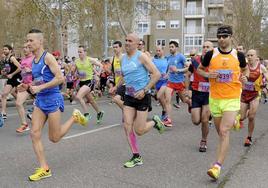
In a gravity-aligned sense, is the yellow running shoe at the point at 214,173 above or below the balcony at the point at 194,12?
below

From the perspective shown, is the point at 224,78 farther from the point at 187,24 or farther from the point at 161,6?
the point at 187,24

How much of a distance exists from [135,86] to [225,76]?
1.35 metres

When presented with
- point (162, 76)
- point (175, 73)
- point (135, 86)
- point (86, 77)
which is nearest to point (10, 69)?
point (86, 77)

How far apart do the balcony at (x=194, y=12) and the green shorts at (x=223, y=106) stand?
6459 centimetres

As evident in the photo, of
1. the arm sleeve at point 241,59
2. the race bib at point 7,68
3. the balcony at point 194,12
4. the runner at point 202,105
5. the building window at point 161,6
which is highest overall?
the balcony at point 194,12

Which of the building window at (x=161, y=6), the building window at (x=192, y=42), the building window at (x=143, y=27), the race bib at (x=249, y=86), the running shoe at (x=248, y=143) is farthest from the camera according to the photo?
the building window at (x=143, y=27)

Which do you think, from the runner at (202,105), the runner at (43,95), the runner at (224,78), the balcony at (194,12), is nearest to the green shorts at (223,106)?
the runner at (224,78)

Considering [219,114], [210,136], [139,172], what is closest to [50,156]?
[139,172]

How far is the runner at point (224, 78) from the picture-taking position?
5730 millimetres

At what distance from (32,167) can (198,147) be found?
310 centimetres

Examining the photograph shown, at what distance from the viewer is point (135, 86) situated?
6.41 meters

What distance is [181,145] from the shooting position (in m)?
7.97

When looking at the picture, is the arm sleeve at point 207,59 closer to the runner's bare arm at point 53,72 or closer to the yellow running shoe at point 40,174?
the runner's bare arm at point 53,72

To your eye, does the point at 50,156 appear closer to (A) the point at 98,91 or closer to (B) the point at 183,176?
(B) the point at 183,176
